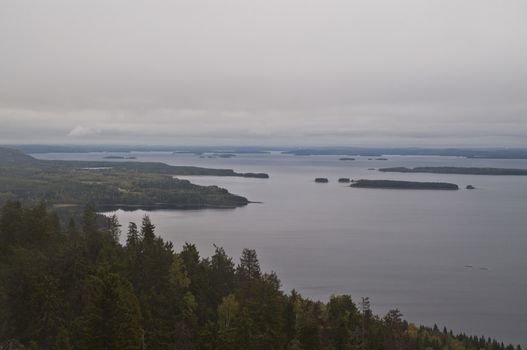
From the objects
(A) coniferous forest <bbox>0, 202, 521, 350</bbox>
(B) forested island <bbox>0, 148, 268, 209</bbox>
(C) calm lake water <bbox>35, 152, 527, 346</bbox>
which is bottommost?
(C) calm lake water <bbox>35, 152, 527, 346</bbox>

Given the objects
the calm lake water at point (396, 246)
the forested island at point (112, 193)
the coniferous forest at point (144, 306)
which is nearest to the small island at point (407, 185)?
the calm lake water at point (396, 246)

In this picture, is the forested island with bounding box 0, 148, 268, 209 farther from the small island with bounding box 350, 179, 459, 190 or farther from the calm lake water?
the small island with bounding box 350, 179, 459, 190

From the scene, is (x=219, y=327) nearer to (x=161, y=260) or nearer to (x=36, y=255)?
(x=161, y=260)

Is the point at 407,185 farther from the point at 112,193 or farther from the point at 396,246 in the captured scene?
the point at 396,246

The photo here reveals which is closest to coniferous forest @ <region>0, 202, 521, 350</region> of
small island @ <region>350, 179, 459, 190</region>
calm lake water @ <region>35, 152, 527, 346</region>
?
calm lake water @ <region>35, 152, 527, 346</region>

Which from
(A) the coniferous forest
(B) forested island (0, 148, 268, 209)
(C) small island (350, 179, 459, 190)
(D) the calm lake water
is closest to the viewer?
(A) the coniferous forest

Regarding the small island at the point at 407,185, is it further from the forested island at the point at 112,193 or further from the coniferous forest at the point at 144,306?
the coniferous forest at the point at 144,306

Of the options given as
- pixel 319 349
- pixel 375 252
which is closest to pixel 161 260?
pixel 319 349
